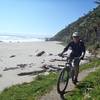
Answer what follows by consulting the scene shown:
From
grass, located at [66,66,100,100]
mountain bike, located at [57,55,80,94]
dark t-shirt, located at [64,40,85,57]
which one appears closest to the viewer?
grass, located at [66,66,100,100]

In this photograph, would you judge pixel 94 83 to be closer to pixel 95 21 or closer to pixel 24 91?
pixel 24 91

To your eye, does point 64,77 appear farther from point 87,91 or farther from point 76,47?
point 76,47

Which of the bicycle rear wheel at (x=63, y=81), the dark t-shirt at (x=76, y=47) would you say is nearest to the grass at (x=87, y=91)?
the bicycle rear wheel at (x=63, y=81)

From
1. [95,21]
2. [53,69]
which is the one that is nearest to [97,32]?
[95,21]

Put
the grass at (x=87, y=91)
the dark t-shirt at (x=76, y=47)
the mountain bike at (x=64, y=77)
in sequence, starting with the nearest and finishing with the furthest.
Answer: the grass at (x=87, y=91), the mountain bike at (x=64, y=77), the dark t-shirt at (x=76, y=47)

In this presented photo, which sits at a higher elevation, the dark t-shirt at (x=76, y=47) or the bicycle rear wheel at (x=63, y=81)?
the dark t-shirt at (x=76, y=47)

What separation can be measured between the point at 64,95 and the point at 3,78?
400 inches

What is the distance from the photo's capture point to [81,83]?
1405cm

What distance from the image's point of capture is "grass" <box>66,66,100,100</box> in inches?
457

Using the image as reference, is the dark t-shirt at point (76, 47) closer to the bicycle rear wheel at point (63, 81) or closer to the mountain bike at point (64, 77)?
the mountain bike at point (64, 77)

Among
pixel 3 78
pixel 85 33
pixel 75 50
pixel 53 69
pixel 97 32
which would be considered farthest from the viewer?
pixel 85 33

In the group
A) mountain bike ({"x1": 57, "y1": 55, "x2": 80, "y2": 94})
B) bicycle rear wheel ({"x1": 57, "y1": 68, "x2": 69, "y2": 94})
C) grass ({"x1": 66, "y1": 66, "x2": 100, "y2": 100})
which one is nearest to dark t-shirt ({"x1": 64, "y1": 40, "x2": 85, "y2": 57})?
mountain bike ({"x1": 57, "y1": 55, "x2": 80, "y2": 94})

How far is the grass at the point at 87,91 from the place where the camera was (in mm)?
11609

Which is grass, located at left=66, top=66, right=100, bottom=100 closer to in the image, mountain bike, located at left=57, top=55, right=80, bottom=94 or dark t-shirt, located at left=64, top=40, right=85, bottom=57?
mountain bike, located at left=57, top=55, right=80, bottom=94
